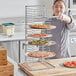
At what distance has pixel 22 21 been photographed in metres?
4.27

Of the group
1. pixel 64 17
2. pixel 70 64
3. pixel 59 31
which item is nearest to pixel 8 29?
pixel 59 31

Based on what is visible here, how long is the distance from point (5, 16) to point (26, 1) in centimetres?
45

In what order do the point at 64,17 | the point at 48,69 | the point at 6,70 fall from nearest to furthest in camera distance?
1. the point at 6,70
2. the point at 48,69
3. the point at 64,17

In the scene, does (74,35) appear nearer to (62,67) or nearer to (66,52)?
(66,52)

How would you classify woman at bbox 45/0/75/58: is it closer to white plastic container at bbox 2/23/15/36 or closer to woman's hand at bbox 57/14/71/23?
woman's hand at bbox 57/14/71/23

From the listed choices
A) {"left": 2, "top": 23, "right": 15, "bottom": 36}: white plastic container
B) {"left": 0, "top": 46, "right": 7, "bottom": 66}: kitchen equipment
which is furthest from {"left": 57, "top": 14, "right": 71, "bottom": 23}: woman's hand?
{"left": 2, "top": 23, "right": 15, "bottom": 36}: white plastic container

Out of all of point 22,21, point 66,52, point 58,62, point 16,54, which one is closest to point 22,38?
point 16,54

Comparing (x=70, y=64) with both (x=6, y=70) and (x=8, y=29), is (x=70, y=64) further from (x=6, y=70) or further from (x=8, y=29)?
(x=8, y=29)

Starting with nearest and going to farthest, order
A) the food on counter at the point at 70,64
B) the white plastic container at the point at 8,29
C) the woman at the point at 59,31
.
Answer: the food on counter at the point at 70,64
the woman at the point at 59,31
the white plastic container at the point at 8,29

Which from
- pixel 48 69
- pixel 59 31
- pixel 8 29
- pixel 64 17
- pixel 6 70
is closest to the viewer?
pixel 6 70

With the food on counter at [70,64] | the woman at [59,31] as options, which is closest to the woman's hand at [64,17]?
the woman at [59,31]

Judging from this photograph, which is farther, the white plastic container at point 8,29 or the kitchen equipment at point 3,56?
the white plastic container at point 8,29

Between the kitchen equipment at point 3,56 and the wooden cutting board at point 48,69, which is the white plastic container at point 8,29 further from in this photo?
the kitchen equipment at point 3,56

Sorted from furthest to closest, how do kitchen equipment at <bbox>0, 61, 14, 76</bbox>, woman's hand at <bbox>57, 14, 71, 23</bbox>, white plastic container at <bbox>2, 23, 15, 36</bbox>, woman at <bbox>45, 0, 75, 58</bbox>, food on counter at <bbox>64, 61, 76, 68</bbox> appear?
white plastic container at <bbox>2, 23, 15, 36</bbox> < woman at <bbox>45, 0, 75, 58</bbox> < woman's hand at <bbox>57, 14, 71, 23</bbox> < food on counter at <bbox>64, 61, 76, 68</bbox> < kitchen equipment at <bbox>0, 61, 14, 76</bbox>
